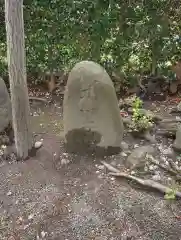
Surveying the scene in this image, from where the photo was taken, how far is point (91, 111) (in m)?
4.05

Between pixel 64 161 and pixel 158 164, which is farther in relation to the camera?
pixel 64 161

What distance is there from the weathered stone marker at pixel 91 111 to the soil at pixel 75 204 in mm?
187

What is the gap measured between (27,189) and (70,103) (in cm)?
101

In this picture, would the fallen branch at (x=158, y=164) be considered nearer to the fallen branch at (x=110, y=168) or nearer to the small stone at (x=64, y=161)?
the fallen branch at (x=110, y=168)

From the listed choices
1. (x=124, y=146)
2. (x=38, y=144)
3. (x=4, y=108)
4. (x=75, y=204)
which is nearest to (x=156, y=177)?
(x=124, y=146)

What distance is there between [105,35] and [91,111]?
8.21 feet

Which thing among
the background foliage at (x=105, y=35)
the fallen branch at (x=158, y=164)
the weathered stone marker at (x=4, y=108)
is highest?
the background foliage at (x=105, y=35)

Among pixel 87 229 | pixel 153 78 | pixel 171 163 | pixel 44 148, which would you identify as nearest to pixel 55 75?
pixel 153 78

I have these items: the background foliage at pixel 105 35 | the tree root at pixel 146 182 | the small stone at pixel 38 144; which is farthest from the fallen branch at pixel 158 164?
the background foliage at pixel 105 35

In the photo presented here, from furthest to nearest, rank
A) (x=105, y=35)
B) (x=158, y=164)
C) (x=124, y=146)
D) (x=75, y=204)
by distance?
(x=105, y=35) → (x=124, y=146) → (x=158, y=164) → (x=75, y=204)

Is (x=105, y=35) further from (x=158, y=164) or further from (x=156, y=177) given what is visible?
(x=156, y=177)

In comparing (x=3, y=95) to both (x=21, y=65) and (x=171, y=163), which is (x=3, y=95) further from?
(x=171, y=163)

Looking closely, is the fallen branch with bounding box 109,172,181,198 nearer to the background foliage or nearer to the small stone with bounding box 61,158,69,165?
the small stone with bounding box 61,158,69,165

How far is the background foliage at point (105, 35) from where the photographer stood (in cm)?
602
